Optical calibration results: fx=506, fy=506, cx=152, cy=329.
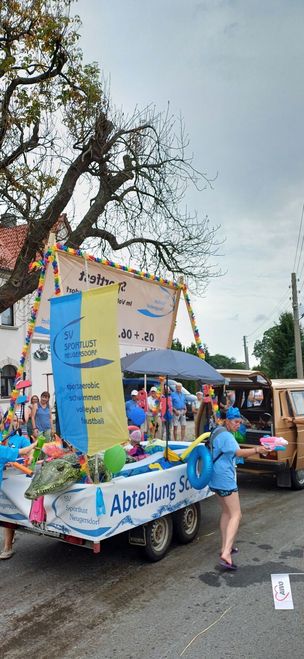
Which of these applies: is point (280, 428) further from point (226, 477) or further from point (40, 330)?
point (40, 330)

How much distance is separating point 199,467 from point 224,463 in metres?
0.44

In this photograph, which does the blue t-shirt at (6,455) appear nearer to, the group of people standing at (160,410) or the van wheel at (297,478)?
the group of people standing at (160,410)

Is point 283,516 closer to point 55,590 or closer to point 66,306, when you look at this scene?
point 55,590

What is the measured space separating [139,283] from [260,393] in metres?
3.83

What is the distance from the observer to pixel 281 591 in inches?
173

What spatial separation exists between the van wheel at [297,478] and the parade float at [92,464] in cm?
308

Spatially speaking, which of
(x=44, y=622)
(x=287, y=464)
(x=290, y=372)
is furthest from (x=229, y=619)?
(x=290, y=372)

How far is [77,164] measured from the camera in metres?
12.9

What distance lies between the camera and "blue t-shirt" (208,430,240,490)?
516 centimetres

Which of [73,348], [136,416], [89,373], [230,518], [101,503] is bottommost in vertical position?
[230,518]

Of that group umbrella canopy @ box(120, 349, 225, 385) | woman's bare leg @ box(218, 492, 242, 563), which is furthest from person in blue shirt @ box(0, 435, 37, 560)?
woman's bare leg @ box(218, 492, 242, 563)

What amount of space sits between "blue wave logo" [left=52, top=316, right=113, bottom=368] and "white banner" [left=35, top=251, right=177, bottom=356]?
126 cm

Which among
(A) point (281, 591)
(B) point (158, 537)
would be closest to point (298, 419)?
(B) point (158, 537)

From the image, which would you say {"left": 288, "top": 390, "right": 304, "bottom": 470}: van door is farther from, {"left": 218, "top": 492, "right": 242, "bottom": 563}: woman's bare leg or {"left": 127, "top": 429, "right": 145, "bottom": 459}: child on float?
{"left": 218, "top": 492, "right": 242, "bottom": 563}: woman's bare leg
